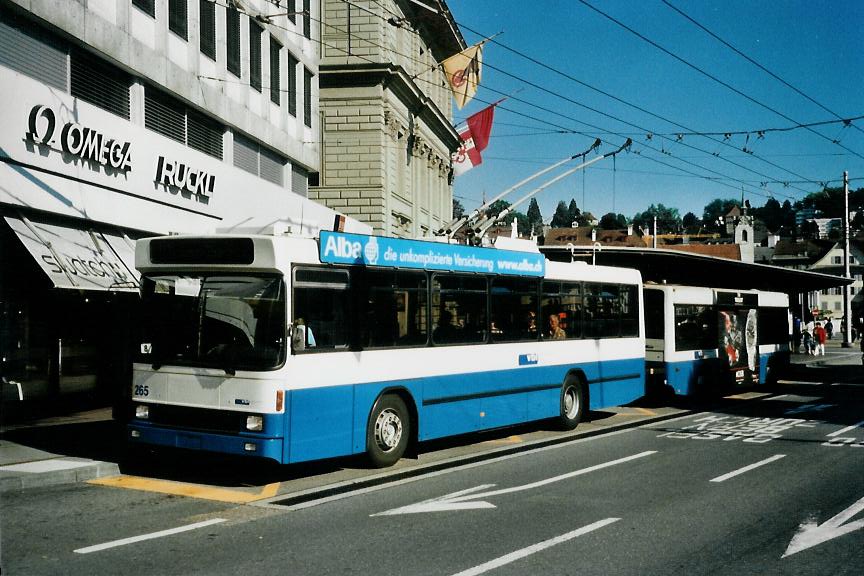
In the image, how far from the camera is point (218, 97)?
21516 millimetres

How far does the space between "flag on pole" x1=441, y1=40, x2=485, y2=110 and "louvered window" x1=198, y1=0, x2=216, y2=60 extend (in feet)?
21.1

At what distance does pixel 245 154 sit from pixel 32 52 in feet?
30.8

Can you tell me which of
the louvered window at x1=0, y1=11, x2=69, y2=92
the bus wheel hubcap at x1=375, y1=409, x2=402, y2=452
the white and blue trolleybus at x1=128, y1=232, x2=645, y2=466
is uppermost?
the louvered window at x1=0, y1=11, x2=69, y2=92

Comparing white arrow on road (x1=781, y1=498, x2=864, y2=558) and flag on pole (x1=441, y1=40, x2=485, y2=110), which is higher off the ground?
flag on pole (x1=441, y1=40, x2=485, y2=110)

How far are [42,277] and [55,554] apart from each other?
31.2 ft

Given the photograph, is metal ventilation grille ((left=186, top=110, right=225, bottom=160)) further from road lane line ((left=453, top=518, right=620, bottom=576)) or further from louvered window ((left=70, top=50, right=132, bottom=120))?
road lane line ((left=453, top=518, right=620, bottom=576))

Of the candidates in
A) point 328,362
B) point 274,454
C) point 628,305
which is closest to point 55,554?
point 274,454

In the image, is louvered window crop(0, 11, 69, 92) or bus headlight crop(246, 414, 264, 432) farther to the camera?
louvered window crop(0, 11, 69, 92)

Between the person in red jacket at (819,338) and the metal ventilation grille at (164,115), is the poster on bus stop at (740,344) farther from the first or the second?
the person in red jacket at (819,338)

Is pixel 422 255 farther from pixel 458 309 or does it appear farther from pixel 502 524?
pixel 502 524

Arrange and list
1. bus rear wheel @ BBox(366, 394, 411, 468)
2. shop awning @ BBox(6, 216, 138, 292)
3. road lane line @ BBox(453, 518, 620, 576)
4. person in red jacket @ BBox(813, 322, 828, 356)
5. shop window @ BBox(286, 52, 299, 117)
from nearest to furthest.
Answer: road lane line @ BBox(453, 518, 620, 576) → bus rear wheel @ BBox(366, 394, 411, 468) → shop awning @ BBox(6, 216, 138, 292) → shop window @ BBox(286, 52, 299, 117) → person in red jacket @ BBox(813, 322, 828, 356)

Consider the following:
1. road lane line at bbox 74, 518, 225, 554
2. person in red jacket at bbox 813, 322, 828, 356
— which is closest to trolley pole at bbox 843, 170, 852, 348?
person in red jacket at bbox 813, 322, 828, 356

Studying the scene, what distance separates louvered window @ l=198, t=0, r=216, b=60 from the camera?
2066 centimetres

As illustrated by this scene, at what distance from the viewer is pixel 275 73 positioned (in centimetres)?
2542
